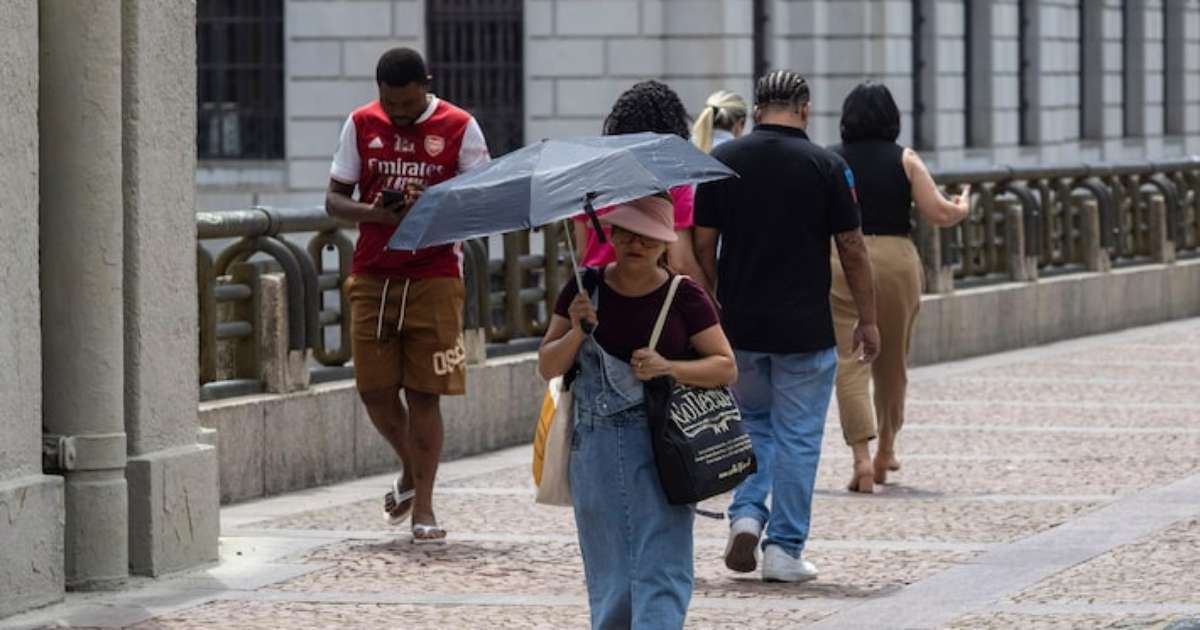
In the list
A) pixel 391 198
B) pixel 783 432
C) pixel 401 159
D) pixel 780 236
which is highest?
pixel 401 159

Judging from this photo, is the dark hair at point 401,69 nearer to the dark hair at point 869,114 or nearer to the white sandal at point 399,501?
the white sandal at point 399,501

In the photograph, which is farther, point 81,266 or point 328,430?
point 328,430

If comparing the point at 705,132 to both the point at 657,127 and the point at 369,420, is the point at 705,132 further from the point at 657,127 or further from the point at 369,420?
the point at 657,127

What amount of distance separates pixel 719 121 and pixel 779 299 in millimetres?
3162

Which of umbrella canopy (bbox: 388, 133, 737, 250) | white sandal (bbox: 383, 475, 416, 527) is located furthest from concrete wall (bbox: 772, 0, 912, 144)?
umbrella canopy (bbox: 388, 133, 737, 250)

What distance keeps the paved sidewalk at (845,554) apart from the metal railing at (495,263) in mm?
617

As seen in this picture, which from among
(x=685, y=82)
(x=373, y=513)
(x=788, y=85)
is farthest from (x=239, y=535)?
(x=685, y=82)

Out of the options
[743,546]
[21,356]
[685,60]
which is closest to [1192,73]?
[685,60]

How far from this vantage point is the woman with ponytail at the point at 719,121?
13571mm

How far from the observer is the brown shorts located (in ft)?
37.7

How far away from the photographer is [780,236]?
10.6 meters

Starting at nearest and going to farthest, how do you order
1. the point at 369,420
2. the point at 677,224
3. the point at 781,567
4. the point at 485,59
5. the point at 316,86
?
the point at 781,567, the point at 677,224, the point at 369,420, the point at 485,59, the point at 316,86

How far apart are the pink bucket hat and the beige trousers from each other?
4.95 meters

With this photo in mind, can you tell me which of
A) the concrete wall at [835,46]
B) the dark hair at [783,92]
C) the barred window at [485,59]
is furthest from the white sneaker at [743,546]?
the concrete wall at [835,46]
